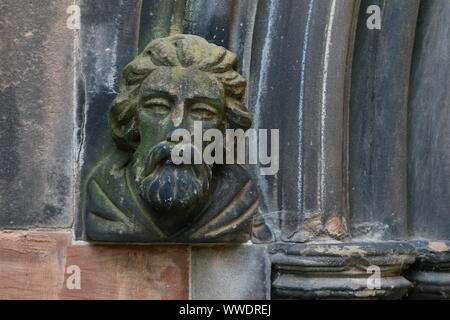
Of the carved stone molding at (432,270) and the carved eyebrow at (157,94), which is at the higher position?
the carved eyebrow at (157,94)

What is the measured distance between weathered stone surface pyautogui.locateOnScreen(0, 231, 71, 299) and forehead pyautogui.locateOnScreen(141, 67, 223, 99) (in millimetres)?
421

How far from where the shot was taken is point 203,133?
1812 millimetres

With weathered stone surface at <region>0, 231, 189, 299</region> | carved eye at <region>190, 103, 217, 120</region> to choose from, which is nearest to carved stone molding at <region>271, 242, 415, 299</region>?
weathered stone surface at <region>0, 231, 189, 299</region>

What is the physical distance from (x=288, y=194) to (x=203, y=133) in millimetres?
294

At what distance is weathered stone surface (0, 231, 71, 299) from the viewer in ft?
6.32

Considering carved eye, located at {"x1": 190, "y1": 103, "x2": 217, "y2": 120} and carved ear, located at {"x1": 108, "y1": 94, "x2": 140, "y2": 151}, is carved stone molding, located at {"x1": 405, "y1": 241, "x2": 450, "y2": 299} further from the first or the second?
carved ear, located at {"x1": 108, "y1": 94, "x2": 140, "y2": 151}

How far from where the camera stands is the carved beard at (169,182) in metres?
1.76

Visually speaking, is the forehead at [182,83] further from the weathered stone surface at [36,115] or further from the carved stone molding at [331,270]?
the carved stone molding at [331,270]

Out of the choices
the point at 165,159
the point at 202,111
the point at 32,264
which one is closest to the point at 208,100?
the point at 202,111

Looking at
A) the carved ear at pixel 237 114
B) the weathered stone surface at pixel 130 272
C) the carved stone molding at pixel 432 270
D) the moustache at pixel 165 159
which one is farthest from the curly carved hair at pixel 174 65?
the carved stone molding at pixel 432 270

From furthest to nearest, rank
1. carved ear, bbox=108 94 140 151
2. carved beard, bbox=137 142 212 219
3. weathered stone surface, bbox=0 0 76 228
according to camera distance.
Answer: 1. weathered stone surface, bbox=0 0 76 228
2. carved ear, bbox=108 94 140 151
3. carved beard, bbox=137 142 212 219

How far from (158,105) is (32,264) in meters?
0.47

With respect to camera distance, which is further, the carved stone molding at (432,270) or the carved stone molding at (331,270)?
the carved stone molding at (432,270)
